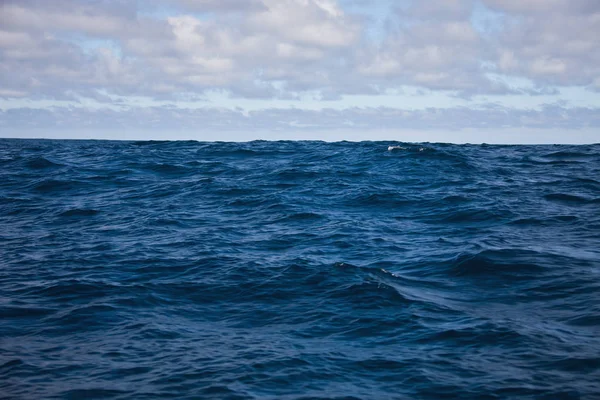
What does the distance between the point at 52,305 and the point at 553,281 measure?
1493cm

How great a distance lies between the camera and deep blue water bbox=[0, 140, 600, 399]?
1136 cm

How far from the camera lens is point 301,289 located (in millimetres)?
16797

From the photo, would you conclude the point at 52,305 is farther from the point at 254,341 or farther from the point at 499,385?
the point at 499,385

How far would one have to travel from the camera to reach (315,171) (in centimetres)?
3762

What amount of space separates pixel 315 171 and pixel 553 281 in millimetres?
22203

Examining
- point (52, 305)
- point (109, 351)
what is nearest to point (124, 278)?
point (52, 305)

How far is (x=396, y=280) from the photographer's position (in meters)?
17.5

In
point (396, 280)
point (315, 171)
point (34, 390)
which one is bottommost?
point (34, 390)

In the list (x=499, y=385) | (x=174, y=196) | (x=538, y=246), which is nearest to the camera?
(x=499, y=385)

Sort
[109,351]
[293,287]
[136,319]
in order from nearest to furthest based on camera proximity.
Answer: [109,351]
[136,319]
[293,287]

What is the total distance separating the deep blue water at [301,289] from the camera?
11359 millimetres

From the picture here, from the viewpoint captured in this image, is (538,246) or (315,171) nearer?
(538,246)

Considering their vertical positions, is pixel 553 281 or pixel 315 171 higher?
pixel 315 171

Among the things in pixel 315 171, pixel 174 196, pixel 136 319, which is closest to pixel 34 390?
pixel 136 319
